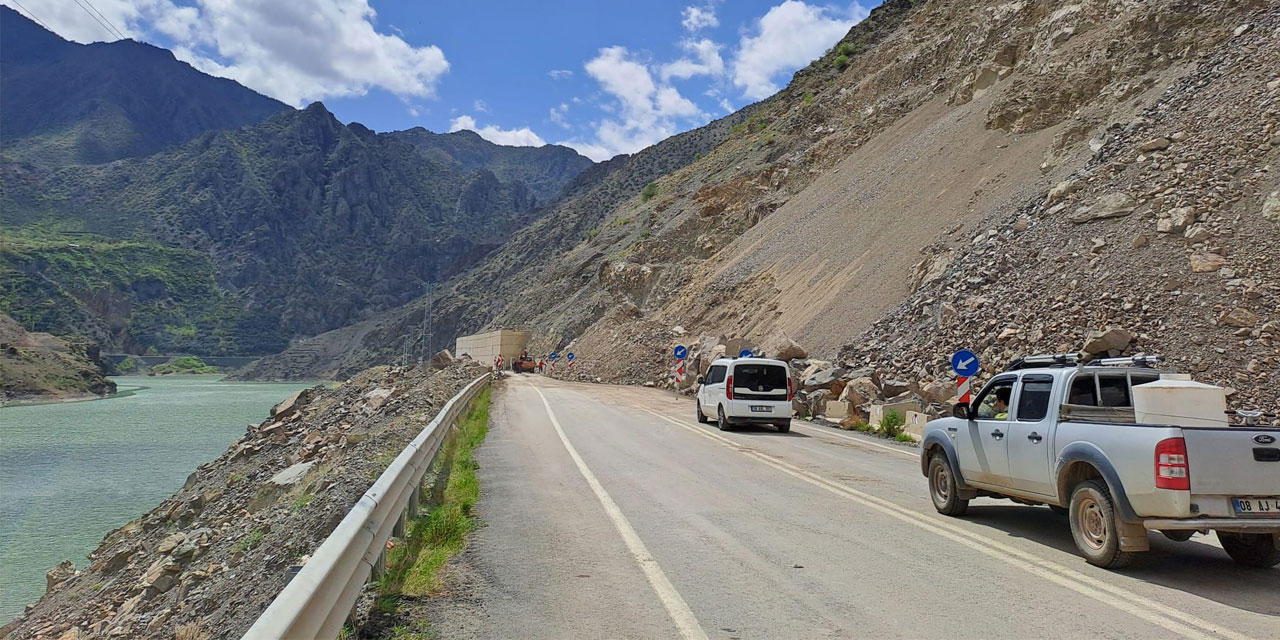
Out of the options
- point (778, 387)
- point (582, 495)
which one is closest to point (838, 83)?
point (778, 387)

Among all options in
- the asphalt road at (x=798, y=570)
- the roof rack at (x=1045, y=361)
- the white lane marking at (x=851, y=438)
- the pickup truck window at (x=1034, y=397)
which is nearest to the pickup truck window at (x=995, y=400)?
the roof rack at (x=1045, y=361)

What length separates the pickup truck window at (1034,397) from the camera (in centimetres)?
728

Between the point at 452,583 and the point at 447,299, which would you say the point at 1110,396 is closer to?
the point at 452,583

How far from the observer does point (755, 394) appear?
63.7ft

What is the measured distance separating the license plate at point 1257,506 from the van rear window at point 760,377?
13.8m

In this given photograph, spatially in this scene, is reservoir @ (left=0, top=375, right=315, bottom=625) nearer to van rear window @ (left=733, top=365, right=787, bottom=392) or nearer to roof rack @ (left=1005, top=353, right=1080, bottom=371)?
van rear window @ (left=733, top=365, right=787, bottom=392)

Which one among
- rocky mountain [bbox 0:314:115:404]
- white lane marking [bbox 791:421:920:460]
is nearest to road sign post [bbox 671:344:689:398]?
white lane marking [bbox 791:421:920:460]

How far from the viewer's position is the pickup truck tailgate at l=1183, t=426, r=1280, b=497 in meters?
5.68

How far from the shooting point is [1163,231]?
20312 millimetres

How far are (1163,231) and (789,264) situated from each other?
21.9 m

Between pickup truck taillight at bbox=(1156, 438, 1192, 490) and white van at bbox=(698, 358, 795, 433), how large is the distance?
13.6 m

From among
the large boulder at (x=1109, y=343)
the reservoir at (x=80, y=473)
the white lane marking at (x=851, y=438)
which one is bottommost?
the reservoir at (x=80, y=473)

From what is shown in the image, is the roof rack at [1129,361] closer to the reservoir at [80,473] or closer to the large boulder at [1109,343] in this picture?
the large boulder at [1109,343]

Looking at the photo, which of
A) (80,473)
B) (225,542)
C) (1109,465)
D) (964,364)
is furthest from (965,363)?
(80,473)
